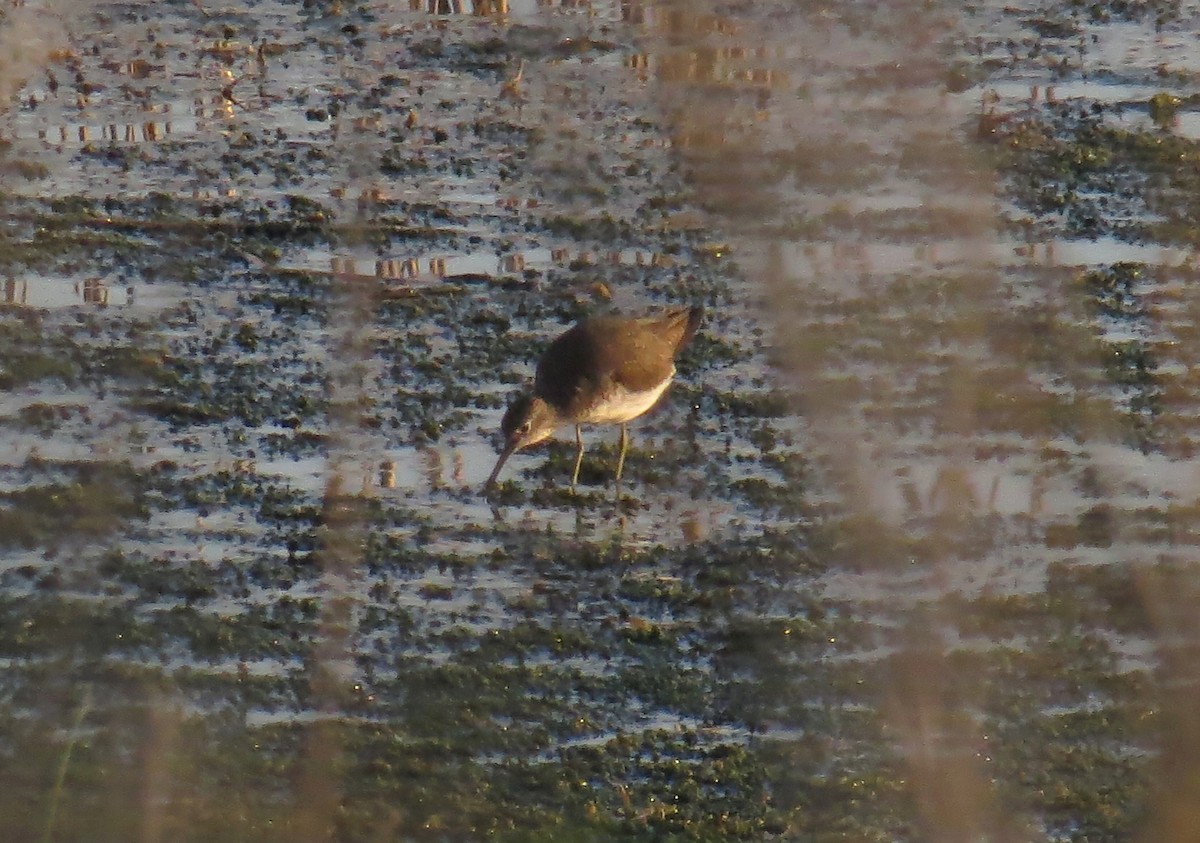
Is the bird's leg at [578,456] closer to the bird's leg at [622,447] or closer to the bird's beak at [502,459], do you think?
the bird's leg at [622,447]

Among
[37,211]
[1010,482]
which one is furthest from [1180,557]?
[37,211]

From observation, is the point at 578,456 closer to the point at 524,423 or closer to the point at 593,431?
the point at 524,423

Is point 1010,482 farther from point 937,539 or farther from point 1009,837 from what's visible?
point 937,539

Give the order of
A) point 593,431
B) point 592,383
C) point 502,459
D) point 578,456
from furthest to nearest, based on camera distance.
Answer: point 593,431, point 578,456, point 592,383, point 502,459

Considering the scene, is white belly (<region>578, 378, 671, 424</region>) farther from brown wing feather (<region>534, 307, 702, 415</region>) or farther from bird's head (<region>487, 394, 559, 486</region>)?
bird's head (<region>487, 394, 559, 486</region>)

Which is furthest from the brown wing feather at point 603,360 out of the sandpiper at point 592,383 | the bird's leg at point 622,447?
the bird's leg at point 622,447

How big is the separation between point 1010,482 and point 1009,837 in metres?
2.50

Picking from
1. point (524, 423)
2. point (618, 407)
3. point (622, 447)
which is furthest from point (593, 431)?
point (524, 423)

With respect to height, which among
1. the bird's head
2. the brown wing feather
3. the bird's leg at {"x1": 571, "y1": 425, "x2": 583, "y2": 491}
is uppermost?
the brown wing feather

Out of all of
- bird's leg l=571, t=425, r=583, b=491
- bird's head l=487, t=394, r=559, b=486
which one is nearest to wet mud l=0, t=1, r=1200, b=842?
bird's leg l=571, t=425, r=583, b=491

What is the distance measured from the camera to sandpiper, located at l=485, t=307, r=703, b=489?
755cm

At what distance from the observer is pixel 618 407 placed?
303 inches

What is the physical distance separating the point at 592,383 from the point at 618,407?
134mm

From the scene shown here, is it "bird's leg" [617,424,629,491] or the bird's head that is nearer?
the bird's head
